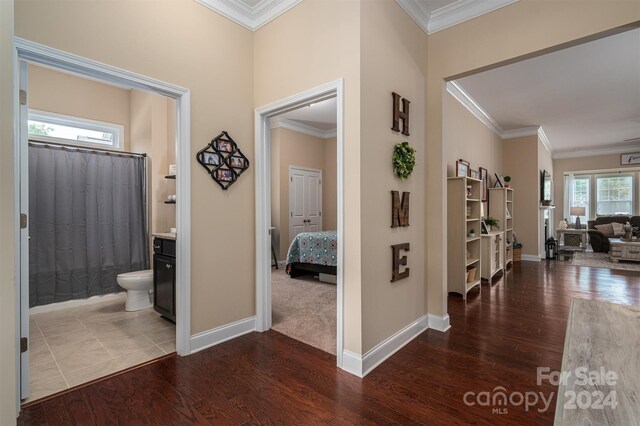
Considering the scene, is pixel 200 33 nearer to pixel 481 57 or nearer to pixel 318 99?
pixel 318 99

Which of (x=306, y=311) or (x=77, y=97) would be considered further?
(x=77, y=97)

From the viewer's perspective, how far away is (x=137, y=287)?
3.53 meters

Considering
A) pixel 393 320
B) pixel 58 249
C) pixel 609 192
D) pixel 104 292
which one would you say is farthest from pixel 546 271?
pixel 58 249

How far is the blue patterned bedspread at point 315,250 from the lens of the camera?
15.6ft

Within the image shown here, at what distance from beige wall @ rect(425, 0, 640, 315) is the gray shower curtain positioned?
13.0 feet

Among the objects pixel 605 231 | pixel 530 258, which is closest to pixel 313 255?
pixel 530 258

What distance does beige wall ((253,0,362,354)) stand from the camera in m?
2.21

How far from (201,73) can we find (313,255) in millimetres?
3191

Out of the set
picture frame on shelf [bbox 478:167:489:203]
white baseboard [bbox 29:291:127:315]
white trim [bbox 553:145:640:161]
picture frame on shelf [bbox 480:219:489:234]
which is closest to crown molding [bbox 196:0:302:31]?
white baseboard [bbox 29:291:127:315]

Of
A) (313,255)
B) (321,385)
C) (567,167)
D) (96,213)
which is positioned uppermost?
(567,167)

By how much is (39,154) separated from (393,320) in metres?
4.44

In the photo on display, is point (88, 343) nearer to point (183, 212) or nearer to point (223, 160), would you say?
point (183, 212)

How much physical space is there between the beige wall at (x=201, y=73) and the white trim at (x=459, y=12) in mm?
1835

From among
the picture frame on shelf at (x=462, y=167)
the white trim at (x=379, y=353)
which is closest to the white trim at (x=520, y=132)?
the picture frame on shelf at (x=462, y=167)
